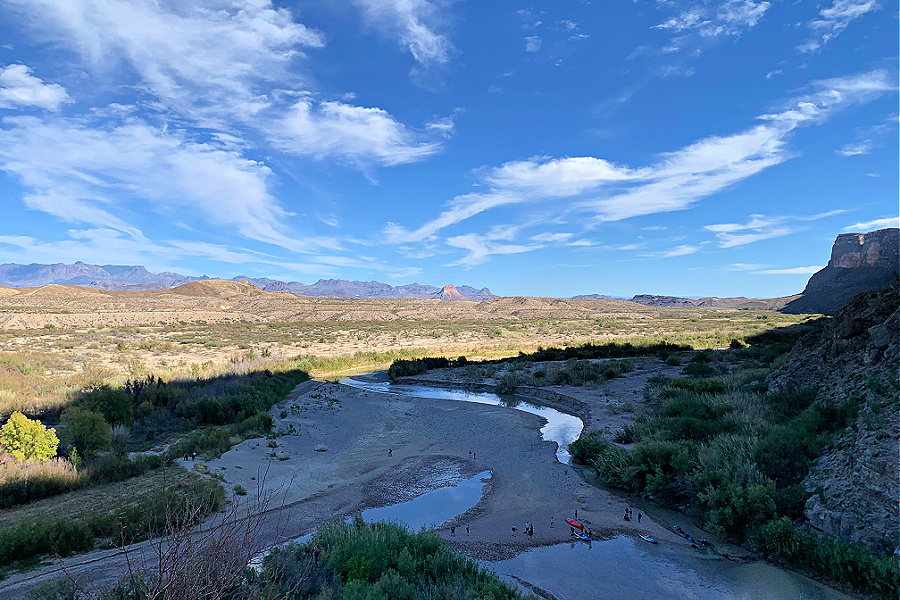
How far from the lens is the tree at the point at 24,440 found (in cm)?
1101

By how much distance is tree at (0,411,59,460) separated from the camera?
11.0m

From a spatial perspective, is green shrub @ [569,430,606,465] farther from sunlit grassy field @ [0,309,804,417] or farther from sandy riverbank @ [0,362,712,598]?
sunlit grassy field @ [0,309,804,417]

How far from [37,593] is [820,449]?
13.2 meters

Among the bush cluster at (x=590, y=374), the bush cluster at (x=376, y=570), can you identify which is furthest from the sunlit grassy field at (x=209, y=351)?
the bush cluster at (x=376, y=570)

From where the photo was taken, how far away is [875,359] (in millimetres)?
11500

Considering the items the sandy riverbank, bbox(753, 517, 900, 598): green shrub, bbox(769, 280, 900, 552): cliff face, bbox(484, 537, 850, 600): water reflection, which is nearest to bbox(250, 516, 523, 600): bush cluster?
the sandy riverbank

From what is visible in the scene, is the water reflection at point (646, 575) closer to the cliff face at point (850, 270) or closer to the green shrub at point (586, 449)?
the green shrub at point (586, 449)

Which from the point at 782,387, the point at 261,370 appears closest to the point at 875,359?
the point at 782,387

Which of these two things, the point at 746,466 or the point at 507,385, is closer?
the point at 746,466

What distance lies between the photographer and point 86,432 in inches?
495

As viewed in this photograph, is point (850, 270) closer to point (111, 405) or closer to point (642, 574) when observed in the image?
point (642, 574)

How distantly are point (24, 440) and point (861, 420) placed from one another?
18482mm

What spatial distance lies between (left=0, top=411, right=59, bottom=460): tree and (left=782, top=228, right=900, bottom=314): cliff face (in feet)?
362

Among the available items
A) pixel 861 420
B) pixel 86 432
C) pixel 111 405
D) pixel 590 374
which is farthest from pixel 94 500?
pixel 590 374
